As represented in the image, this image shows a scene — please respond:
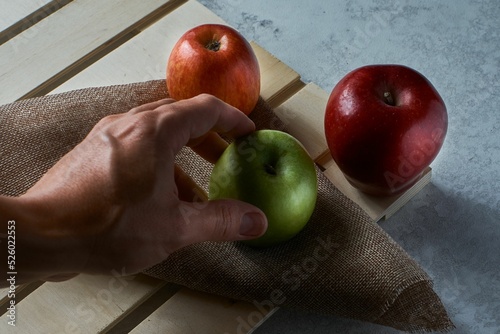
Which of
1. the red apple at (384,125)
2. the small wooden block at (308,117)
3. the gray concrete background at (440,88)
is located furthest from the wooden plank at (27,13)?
the red apple at (384,125)

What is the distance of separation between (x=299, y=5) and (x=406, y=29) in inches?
9.4

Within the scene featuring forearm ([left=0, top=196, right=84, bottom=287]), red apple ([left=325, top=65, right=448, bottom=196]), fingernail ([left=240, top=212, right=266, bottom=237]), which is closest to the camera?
forearm ([left=0, top=196, right=84, bottom=287])

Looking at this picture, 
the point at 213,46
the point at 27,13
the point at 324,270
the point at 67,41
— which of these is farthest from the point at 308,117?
the point at 27,13

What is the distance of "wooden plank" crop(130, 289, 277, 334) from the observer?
41.4 inches

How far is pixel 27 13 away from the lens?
1.42 m

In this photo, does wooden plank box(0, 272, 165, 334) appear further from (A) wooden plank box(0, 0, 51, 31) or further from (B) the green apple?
(A) wooden plank box(0, 0, 51, 31)

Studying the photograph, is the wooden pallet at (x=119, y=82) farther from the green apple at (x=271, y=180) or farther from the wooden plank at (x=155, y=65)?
the green apple at (x=271, y=180)

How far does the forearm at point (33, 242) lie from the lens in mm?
855

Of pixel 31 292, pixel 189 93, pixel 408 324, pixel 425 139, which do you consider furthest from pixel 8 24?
pixel 408 324

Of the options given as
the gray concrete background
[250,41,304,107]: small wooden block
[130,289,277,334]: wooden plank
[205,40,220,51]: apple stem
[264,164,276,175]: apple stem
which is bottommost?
the gray concrete background

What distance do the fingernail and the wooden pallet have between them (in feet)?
0.46

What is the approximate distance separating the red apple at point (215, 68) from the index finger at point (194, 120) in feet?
0.41

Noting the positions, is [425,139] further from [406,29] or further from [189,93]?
[406,29]

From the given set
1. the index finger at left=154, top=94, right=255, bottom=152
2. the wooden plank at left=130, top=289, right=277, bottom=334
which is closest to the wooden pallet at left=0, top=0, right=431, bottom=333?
the wooden plank at left=130, top=289, right=277, bottom=334
